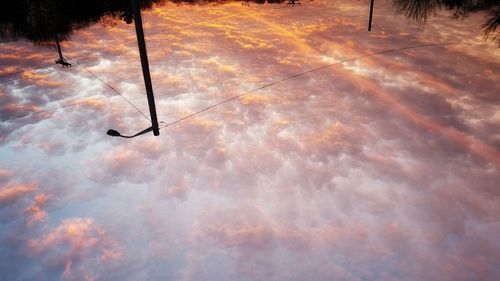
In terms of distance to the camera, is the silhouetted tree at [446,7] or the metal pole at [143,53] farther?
the silhouetted tree at [446,7]

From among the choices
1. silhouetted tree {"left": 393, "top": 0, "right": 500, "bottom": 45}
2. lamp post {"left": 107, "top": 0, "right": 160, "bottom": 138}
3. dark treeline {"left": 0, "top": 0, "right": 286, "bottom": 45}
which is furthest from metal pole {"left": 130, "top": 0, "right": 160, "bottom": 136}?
silhouetted tree {"left": 393, "top": 0, "right": 500, "bottom": 45}

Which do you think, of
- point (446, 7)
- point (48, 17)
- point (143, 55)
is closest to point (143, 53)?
point (143, 55)

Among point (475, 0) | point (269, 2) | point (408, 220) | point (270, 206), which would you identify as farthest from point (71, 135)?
point (475, 0)

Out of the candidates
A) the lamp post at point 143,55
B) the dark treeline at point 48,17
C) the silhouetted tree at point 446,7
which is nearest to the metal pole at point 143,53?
the lamp post at point 143,55

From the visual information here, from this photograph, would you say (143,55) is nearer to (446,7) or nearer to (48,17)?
(48,17)

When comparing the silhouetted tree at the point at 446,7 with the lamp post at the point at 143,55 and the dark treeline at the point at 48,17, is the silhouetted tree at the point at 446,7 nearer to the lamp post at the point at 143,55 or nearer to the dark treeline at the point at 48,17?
the dark treeline at the point at 48,17

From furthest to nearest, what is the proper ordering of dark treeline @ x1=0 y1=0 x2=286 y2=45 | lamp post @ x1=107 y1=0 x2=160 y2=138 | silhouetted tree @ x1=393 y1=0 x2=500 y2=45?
silhouetted tree @ x1=393 y1=0 x2=500 y2=45, dark treeline @ x1=0 y1=0 x2=286 y2=45, lamp post @ x1=107 y1=0 x2=160 y2=138

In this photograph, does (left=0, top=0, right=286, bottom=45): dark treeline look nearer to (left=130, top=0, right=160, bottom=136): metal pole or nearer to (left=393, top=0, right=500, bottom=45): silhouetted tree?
(left=130, top=0, right=160, bottom=136): metal pole

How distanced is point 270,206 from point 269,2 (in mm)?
9237

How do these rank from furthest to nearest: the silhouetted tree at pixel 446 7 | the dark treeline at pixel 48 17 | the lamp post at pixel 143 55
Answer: the silhouetted tree at pixel 446 7 → the dark treeline at pixel 48 17 → the lamp post at pixel 143 55

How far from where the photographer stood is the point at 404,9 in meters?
10.5

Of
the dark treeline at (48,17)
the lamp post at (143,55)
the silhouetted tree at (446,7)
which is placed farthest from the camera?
the silhouetted tree at (446,7)

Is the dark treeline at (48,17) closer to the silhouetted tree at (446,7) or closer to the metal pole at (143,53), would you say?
the metal pole at (143,53)

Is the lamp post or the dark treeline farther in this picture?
the dark treeline
